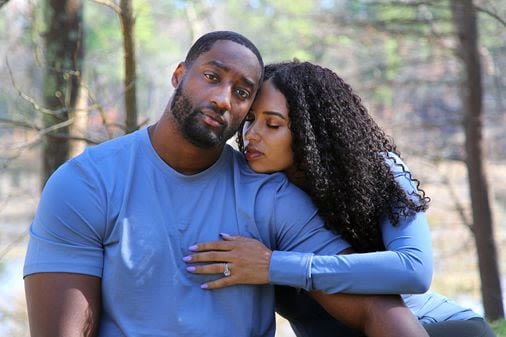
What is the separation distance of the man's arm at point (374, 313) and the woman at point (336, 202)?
43 mm

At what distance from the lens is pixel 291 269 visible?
2.61 meters

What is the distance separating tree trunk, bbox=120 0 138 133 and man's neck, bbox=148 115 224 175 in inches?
70.8

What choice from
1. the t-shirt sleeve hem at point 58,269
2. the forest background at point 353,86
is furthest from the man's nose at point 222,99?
the forest background at point 353,86

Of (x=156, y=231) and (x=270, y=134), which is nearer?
(x=156, y=231)

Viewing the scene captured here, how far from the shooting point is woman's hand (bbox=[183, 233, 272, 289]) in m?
2.64

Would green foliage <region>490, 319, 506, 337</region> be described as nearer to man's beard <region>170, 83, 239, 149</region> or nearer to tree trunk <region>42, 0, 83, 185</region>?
man's beard <region>170, 83, 239, 149</region>

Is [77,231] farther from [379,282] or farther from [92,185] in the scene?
[379,282]

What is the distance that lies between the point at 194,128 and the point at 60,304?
27.2 inches

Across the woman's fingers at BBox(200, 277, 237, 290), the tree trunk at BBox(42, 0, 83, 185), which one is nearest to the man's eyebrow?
the woman's fingers at BBox(200, 277, 237, 290)

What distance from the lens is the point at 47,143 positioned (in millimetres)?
5328

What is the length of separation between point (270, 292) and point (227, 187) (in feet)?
1.25

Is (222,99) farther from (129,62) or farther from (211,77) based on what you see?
(129,62)

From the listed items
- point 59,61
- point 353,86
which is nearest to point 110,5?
point 59,61

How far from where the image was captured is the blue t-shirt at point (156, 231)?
257 centimetres
